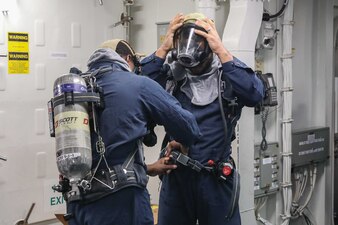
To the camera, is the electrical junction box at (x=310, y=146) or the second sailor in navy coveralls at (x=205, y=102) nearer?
the second sailor in navy coveralls at (x=205, y=102)

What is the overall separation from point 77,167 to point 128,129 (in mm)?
327

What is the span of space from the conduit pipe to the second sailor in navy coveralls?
552 mm

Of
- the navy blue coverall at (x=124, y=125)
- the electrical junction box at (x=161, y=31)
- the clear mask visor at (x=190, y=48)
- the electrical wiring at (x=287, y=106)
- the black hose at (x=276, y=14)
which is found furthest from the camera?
the electrical junction box at (x=161, y=31)

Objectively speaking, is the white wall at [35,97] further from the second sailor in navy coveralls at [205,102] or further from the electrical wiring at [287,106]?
the electrical wiring at [287,106]

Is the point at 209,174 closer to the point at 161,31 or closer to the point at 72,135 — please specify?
the point at 72,135

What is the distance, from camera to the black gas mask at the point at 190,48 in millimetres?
2719

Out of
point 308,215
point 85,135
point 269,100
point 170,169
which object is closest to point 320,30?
point 269,100

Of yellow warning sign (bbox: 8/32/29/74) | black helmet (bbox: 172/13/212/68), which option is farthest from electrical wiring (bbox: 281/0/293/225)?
yellow warning sign (bbox: 8/32/29/74)

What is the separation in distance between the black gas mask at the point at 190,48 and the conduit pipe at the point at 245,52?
0.66m

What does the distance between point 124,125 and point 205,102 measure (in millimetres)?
711

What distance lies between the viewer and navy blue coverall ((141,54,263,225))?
9.10ft

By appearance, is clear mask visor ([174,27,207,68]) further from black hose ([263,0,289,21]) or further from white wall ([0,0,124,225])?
white wall ([0,0,124,225])

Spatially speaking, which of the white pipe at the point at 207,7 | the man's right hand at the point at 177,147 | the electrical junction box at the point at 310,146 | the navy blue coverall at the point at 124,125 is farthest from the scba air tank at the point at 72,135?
the electrical junction box at the point at 310,146

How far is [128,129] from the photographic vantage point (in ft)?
7.55
